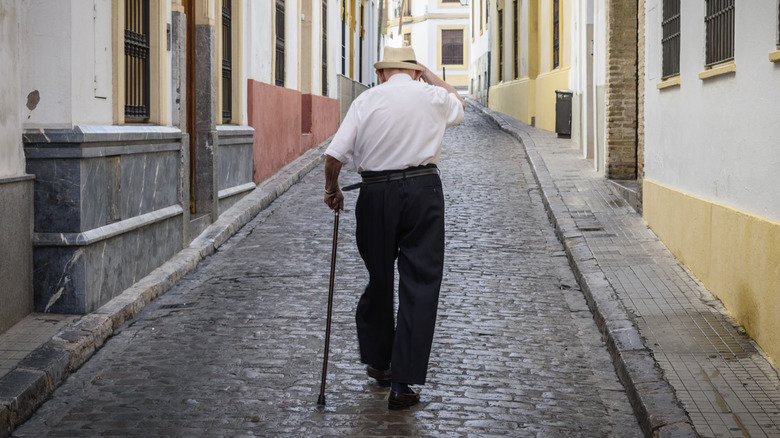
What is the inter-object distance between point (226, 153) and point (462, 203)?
3.11m

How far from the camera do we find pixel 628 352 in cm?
579

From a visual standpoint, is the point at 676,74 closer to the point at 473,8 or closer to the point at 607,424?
the point at 607,424

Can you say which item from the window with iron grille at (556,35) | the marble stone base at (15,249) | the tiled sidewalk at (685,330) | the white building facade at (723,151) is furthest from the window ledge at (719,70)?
the window with iron grille at (556,35)

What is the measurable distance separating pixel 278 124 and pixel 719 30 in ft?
30.5

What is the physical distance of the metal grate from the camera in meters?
15.9

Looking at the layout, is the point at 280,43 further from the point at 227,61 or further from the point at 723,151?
the point at 723,151

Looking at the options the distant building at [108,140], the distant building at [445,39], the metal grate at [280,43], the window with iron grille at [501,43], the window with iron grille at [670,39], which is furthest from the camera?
the distant building at [445,39]

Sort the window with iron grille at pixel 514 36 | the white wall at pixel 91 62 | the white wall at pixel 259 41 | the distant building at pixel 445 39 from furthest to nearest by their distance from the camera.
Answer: the distant building at pixel 445 39 → the window with iron grille at pixel 514 36 → the white wall at pixel 259 41 → the white wall at pixel 91 62

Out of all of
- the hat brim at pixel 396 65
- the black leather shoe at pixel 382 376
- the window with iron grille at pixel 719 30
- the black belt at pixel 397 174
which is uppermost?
the window with iron grille at pixel 719 30

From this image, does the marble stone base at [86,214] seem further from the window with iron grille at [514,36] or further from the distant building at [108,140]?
the window with iron grille at [514,36]

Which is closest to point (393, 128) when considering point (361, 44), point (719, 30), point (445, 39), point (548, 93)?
point (719, 30)

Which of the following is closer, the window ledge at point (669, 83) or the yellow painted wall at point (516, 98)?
the window ledge at point (669, 83)

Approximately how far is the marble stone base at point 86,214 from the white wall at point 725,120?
4.45m

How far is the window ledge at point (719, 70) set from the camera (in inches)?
264
